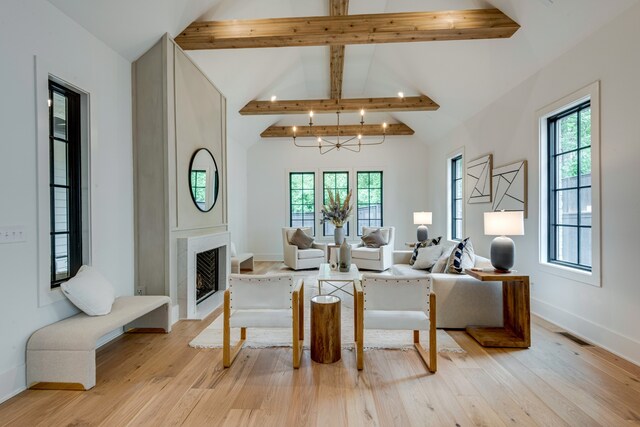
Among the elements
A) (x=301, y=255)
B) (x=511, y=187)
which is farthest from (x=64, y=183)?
(x=511, y=187)

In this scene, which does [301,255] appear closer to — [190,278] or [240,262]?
[240,262]

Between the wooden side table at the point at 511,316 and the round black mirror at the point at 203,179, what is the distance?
3.16m

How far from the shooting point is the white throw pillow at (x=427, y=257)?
424cm

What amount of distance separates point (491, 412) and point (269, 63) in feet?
17.0

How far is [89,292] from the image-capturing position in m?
2.48

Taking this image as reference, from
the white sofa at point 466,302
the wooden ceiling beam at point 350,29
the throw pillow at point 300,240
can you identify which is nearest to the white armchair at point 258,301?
the white sofa at point 466,302

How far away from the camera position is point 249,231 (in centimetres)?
797

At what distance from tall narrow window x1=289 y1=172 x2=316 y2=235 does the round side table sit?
546 cm

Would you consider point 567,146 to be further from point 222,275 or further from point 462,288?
point 222,275

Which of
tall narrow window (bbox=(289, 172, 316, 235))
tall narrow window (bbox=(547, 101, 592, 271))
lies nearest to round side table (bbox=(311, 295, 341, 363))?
tall narrow window (bbox=(547, 101, 592, 271))

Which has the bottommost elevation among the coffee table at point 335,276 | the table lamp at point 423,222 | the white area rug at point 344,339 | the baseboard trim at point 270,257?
the white area rug at point 344,339

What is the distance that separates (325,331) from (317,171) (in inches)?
225

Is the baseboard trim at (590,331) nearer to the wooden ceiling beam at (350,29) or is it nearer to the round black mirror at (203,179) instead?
the wooden ceiling beam at (350,29)

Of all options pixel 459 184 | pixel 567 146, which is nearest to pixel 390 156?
pixel 459 184
